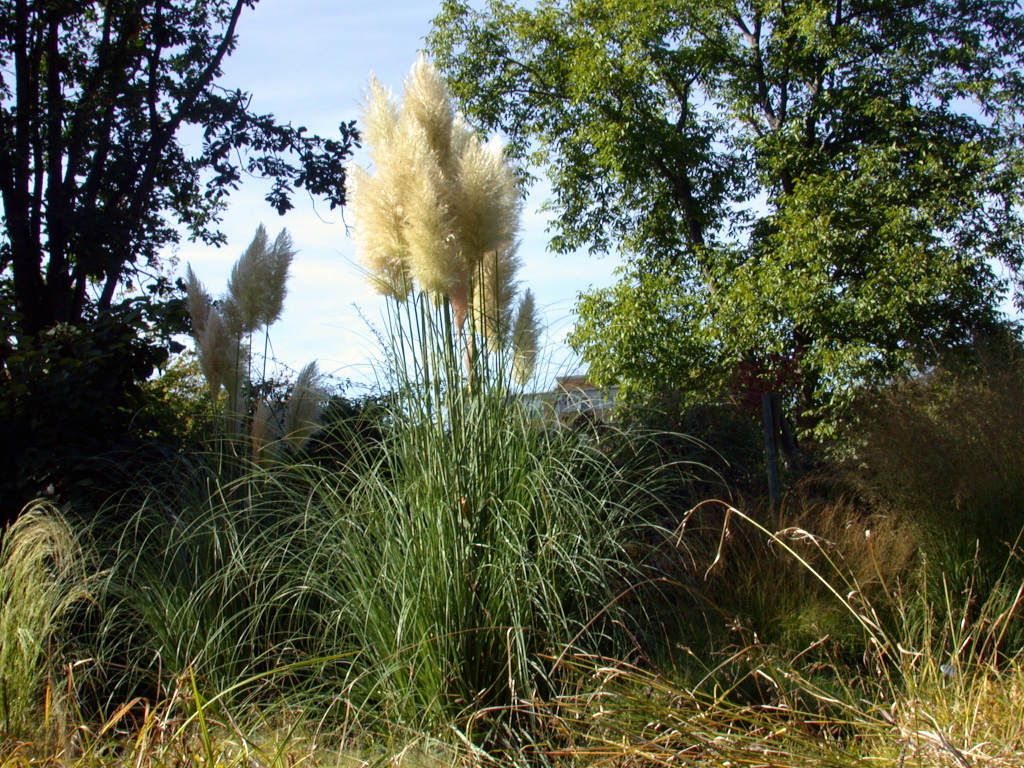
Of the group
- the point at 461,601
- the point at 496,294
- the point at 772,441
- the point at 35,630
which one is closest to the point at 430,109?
the point at 496,294

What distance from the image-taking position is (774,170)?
13.6 meters

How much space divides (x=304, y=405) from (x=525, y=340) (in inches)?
48.9

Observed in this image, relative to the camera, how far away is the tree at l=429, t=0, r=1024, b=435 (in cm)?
1157

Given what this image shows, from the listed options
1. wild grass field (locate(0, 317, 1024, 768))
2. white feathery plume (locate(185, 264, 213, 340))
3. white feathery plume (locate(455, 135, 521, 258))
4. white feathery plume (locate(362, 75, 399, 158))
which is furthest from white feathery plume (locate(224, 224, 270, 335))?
white feathery plume (locate(455, 135, 521, 258))

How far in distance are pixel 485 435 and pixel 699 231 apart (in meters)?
12.4

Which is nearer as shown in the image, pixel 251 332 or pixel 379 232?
pixel 379 232

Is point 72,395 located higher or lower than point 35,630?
higher

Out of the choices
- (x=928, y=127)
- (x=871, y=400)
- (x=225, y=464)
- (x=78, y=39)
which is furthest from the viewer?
(x=928, y=127)

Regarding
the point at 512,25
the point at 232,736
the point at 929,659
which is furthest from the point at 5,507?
the point at 512,25

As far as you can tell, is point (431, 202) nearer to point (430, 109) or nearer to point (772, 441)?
point (430, 109)

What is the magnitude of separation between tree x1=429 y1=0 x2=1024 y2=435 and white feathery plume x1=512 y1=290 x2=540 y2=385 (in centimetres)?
665

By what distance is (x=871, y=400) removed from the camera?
21.2ft

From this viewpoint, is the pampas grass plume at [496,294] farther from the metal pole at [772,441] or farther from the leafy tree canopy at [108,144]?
the leafy tree canopy at [108,144]

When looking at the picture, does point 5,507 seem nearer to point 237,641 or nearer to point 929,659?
point 237,641
